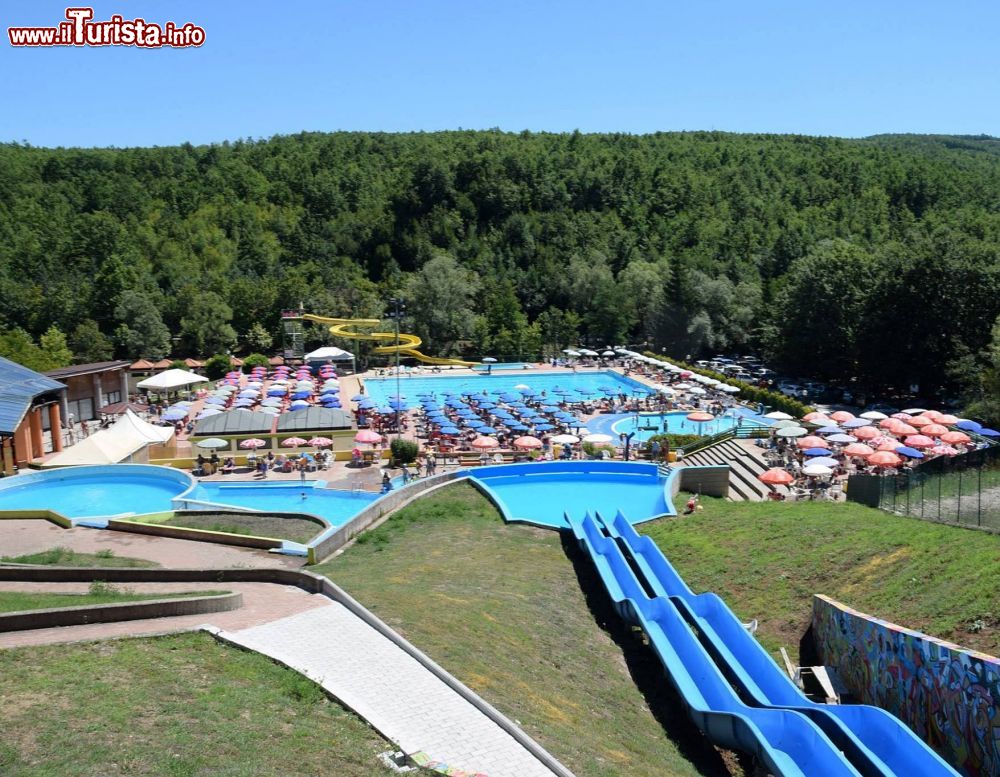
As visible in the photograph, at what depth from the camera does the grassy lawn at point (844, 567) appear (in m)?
10.9

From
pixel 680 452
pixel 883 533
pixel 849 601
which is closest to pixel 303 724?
pixel 849 601

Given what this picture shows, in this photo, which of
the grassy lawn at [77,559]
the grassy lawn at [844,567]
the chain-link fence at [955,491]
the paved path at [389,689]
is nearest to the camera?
the paved path at [389,689]

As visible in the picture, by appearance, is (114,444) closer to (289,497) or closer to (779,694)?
(289,497)

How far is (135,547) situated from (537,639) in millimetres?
8920

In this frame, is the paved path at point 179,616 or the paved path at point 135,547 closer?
the paved path at point 179,616

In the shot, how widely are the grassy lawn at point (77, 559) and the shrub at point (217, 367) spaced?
31.5 m

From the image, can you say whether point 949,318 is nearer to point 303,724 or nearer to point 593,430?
point 593,430

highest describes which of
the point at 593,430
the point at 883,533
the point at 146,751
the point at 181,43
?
the point at 181,43

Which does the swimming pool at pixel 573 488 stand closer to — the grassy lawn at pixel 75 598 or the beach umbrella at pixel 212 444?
the beach umbrella at pixel 212 444

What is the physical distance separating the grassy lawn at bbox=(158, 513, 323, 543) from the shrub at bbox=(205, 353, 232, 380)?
28234 millimetres

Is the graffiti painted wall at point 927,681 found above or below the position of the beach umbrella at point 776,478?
above

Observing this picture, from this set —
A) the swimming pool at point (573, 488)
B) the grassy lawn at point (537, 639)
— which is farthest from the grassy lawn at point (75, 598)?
the swimming pool at point (573, 488)

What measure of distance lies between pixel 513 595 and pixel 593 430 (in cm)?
1876

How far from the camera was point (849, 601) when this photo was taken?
12234 millimetres
